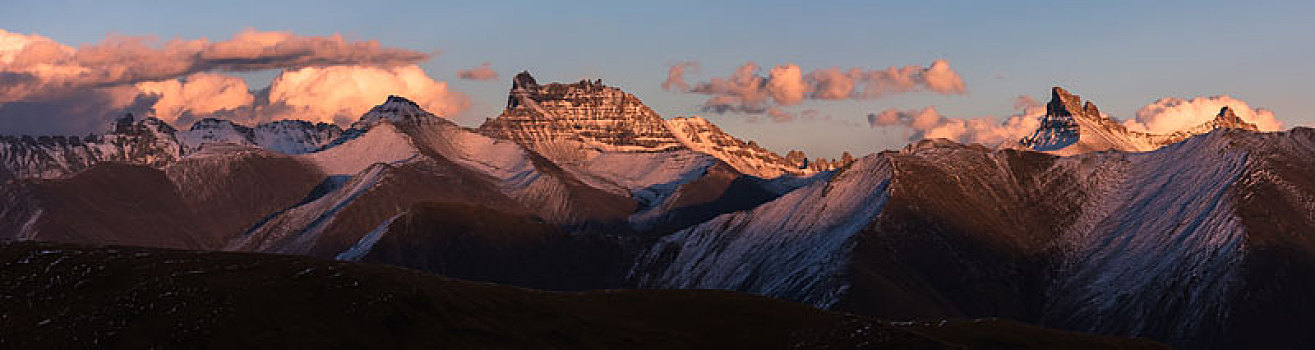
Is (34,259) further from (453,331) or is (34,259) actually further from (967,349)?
(967,349)

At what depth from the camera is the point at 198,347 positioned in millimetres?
140250

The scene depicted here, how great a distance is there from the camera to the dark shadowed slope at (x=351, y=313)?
14525cm

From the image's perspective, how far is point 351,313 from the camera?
15625cm

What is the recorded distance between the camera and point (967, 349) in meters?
163

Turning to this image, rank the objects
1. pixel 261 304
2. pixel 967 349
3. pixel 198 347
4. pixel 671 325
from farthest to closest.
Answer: pixel 671 325 → pixel 967 349 → pixel 261 304 → pixel 198 347

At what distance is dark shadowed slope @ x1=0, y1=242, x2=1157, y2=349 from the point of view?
14525 centimetres

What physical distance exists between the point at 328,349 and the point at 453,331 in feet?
55.8

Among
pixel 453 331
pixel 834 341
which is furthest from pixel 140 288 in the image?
pixel 834 341

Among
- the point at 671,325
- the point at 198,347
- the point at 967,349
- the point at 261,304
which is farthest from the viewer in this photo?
the point at 671,325

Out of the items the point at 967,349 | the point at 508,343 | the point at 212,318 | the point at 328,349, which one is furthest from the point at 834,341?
the point at 212,318

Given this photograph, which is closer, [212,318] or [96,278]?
[212,318]

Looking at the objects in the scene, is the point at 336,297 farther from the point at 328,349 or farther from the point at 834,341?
the point at 834,341

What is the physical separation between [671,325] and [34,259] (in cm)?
6939

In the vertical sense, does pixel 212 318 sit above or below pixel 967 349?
below
